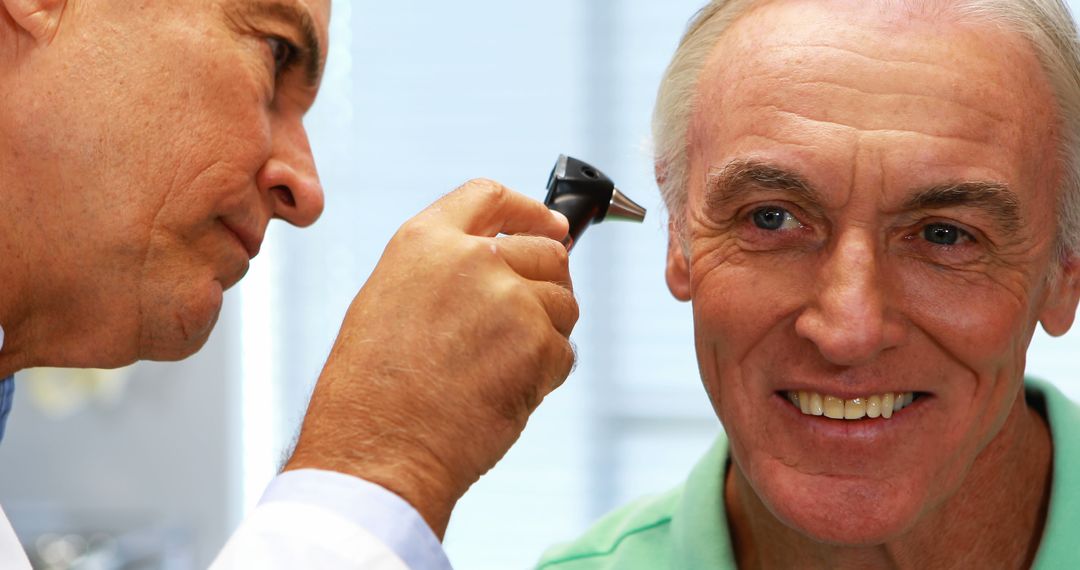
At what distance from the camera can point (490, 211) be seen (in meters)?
1.15

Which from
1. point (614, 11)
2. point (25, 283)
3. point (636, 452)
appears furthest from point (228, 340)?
point (25, 283)

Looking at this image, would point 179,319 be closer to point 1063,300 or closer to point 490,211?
point 490,211

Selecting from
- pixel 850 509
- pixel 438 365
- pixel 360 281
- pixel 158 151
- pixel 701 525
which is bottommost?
pixel 360 281

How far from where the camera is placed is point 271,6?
1360 mm

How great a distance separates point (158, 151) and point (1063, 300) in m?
1.03

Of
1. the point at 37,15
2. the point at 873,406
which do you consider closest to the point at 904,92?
the point at 873,406

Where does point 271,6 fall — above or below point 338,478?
above

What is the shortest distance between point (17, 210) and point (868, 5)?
920 mm

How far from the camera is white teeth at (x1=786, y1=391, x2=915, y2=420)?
1285 mm

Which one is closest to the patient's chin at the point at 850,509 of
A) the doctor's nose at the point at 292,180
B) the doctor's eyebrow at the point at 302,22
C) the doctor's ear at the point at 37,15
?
the doctor's nose at the point at 292,180

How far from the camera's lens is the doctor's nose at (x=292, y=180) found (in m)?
1.42

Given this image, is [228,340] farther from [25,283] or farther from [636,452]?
[25,283]

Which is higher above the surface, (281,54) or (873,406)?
(281,54)

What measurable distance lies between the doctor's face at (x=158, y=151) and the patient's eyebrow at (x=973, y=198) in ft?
2.34
